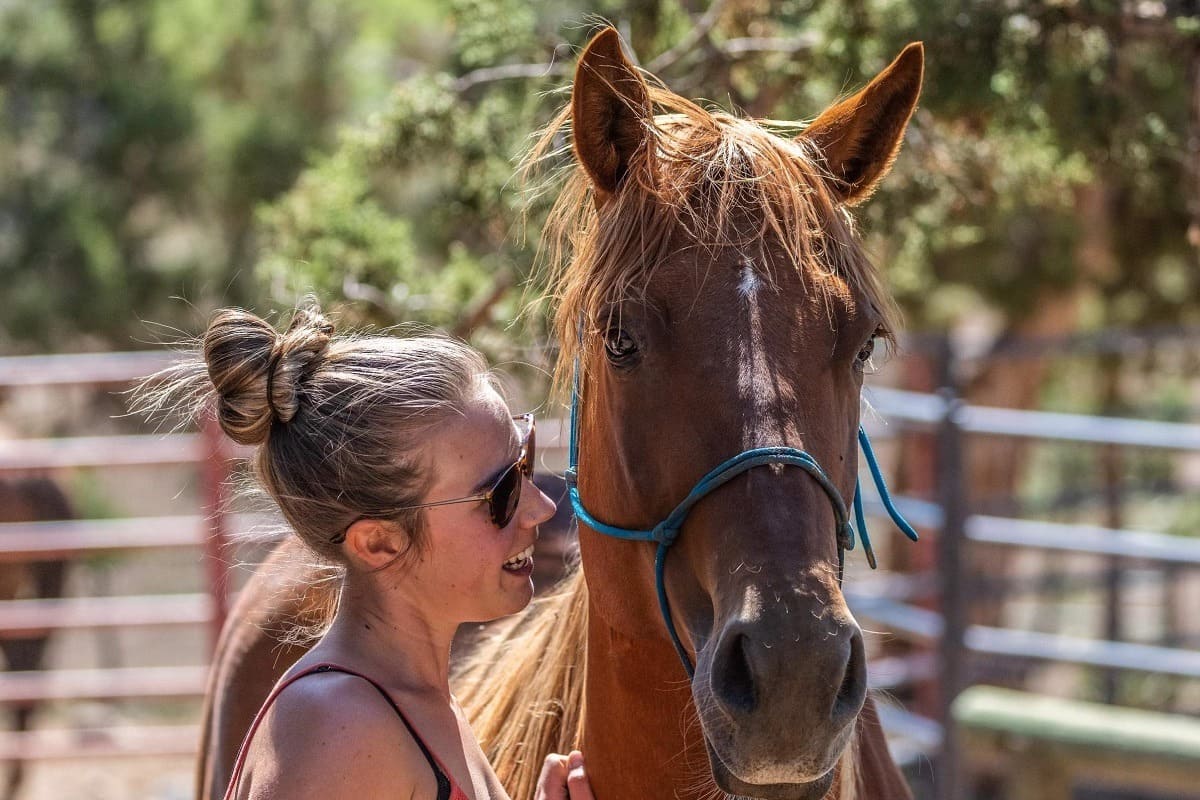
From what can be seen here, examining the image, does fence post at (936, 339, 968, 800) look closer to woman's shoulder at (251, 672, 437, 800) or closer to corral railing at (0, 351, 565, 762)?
corral railing at (0, 351, 565, 762)

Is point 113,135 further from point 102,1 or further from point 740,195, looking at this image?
point 740,195

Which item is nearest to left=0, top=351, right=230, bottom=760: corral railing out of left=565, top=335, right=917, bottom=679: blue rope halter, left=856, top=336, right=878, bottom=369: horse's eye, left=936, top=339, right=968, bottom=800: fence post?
left=936, top=339, right=968, bottom=800: fence post

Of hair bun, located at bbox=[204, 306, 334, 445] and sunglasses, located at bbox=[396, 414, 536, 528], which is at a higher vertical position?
hair bun, located at bbox=[204, 306, 334, 445]

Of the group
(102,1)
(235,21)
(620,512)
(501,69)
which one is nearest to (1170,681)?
(501,69)

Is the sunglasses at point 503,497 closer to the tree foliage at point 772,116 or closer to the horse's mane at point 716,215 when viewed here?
the horse's mane at point 716,215

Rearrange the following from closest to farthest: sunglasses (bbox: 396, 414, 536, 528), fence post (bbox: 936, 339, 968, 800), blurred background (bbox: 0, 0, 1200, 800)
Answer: sunglasses (bbox: 396, 414, 536, 528) < blurred background (bbox: 0, 0, 1200, 800) < fence post (bbox: 936, 339, 968, 800)

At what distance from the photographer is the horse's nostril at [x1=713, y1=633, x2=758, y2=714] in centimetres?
127

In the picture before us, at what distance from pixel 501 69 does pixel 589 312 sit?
5.28 feet

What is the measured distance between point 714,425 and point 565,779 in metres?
0.63

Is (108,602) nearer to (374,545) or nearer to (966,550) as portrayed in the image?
(966,550)

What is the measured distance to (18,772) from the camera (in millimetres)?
5508

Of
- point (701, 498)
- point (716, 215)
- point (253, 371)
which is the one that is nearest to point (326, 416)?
point (253, 371)

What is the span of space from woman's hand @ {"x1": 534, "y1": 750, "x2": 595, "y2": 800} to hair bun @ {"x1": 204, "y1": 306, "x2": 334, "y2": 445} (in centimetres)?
66

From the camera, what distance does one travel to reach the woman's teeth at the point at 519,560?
1.54 m
